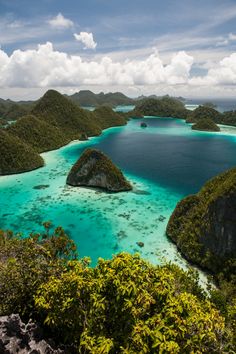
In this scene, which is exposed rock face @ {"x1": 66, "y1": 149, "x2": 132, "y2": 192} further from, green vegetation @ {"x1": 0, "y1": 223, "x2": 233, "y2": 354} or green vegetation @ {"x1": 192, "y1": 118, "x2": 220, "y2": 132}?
green vegetation @ {"x1": 192, "y1": 118, "x2": 220, "y2": 132}

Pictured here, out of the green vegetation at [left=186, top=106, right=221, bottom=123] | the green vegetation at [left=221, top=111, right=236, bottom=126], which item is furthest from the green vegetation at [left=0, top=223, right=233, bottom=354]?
the green vegetation at [left=186, top=106, right=221, bottom=123]

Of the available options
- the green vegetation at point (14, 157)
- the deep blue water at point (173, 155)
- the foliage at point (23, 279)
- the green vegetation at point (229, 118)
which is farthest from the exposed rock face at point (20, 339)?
the green vegetation at point (229, 118)

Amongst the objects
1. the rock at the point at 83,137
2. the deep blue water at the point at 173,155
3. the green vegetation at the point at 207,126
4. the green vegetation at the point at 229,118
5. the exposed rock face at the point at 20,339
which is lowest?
the deep blue water at the point at 173,155

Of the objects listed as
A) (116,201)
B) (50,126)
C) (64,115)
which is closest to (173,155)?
(116,201)

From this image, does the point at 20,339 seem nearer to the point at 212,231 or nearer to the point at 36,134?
the point at 212,231

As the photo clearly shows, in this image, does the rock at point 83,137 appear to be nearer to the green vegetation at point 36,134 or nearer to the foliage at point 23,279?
the green vegetation at point 36,134

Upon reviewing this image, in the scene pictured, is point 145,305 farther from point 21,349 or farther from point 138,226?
point 138,226
